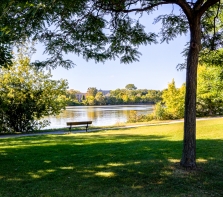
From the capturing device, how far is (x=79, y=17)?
19.1 ft

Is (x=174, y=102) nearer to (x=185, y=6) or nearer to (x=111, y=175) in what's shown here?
(x=185, y=6)

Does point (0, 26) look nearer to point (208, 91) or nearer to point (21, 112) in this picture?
point (21, 112)

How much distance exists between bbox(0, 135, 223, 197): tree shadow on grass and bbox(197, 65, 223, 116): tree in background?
18.4m

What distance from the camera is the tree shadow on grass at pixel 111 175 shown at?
396 centimetres

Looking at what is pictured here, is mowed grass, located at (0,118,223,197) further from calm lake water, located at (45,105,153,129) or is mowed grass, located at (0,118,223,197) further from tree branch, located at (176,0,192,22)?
calm lake water, located at (45,105,153,129)

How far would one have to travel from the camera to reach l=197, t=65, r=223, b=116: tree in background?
2375cm

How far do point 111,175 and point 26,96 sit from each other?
1492 centimetres

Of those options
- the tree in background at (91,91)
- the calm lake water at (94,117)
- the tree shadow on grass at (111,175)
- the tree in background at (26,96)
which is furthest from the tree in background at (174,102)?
the tree in background at (91,91)

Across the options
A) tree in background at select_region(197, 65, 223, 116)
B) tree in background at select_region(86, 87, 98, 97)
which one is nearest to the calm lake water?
tree in background at select_region(197, 65, 223, 116)

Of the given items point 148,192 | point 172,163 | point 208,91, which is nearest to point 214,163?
point 172,163

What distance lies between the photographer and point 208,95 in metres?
25.6

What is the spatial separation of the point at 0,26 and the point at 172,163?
14.6ft

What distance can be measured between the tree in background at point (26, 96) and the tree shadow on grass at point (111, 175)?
11.7 metres

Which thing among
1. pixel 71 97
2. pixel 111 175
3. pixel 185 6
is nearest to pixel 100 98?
pixel 71 97
